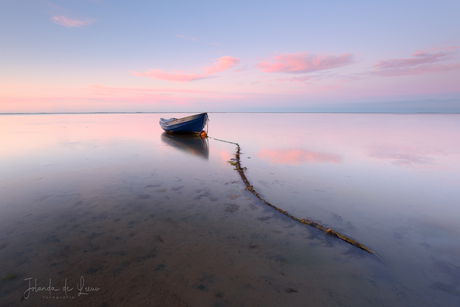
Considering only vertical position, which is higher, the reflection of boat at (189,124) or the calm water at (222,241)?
the reflection of boat at (189,124)

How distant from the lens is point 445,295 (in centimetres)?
305

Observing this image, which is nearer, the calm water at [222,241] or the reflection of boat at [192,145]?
the calm water at [222,241]

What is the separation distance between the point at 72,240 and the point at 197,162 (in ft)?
24.1

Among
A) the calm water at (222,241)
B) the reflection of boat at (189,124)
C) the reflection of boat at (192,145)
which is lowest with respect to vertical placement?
the reflection of boat at (192,145)

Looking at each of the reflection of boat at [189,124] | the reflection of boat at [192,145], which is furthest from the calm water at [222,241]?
the reflection of boat at [189,124]

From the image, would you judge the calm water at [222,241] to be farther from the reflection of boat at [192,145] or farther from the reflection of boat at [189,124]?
the reflection of boat at [189,124]

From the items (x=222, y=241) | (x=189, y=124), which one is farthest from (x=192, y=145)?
(x=222, y=241)

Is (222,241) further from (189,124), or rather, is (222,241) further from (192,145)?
(189,124)

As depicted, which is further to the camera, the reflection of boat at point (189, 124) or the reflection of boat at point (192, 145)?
the reflection of boat at point (189, 124)

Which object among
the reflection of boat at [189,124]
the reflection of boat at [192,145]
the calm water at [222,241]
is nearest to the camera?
the calm water at [222,241]

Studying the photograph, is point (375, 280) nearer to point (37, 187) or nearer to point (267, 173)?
point (267, 173)

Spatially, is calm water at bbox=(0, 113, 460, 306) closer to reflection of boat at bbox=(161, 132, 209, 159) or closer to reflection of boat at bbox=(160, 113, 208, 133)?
reflection of boat at bbox=(161, 132, 209, 159)

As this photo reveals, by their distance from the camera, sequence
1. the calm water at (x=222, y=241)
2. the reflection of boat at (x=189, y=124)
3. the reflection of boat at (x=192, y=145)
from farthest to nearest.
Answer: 1. the reflection of boat at (x=189, y=124)
2. the reflection of boat at (x=192, y=145)
3. the calm water at (x=222, y=241)

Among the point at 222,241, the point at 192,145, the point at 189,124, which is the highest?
the point at 189,124
